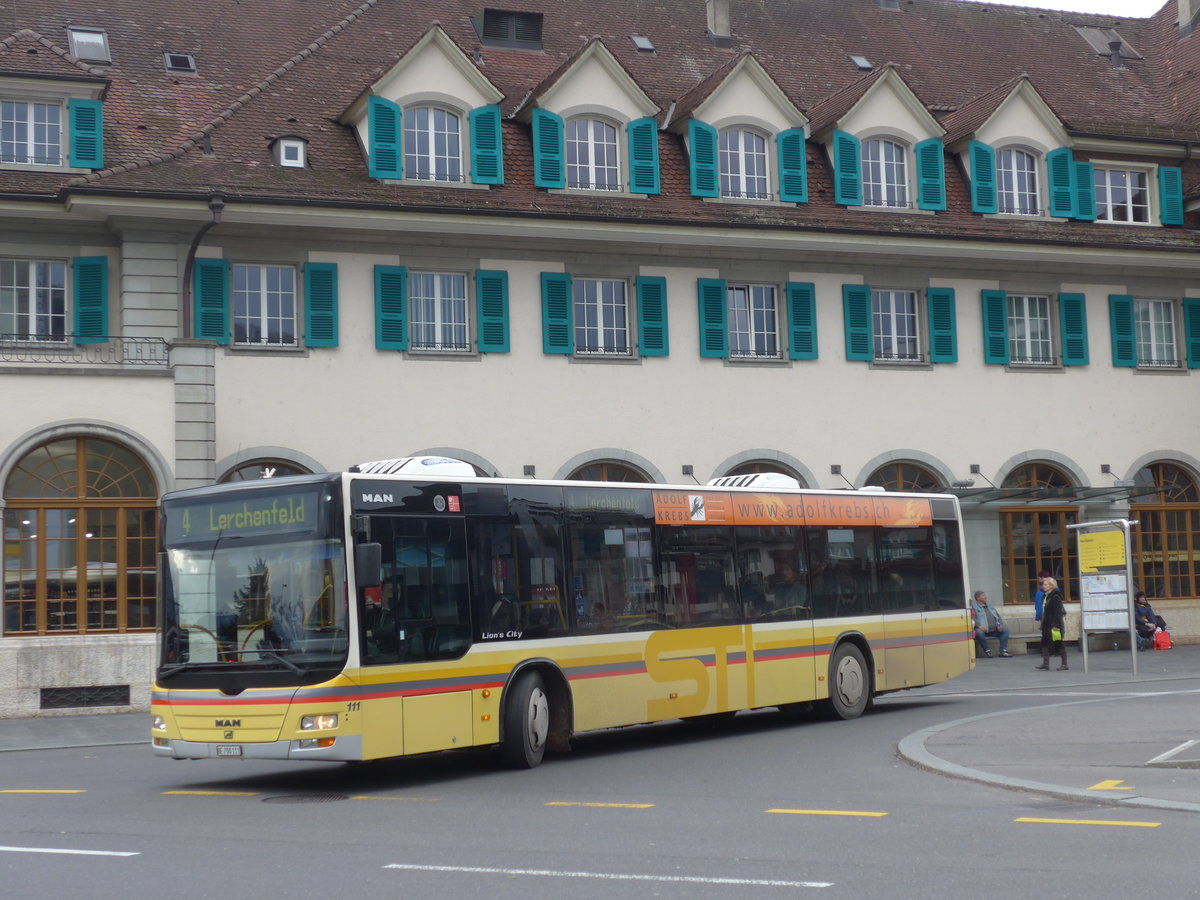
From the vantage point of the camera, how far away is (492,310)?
2764 cm

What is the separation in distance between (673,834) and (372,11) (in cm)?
2429

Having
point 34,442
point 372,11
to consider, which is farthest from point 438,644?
point 372,11

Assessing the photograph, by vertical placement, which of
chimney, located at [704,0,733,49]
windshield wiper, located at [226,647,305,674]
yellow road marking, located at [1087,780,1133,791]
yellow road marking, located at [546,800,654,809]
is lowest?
yellow road marking, located at [546,800,654,809]

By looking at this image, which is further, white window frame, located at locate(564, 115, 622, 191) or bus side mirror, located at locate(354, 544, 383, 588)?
white window frame, located at locate(564, 115, 622, 191)

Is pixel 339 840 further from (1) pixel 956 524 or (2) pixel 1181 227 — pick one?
(2) pixel 1181 227

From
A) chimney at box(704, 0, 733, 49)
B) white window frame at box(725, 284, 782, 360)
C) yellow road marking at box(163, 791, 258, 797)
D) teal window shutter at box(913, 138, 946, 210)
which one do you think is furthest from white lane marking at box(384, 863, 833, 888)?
chimney at box(704, 0, 733, 49)

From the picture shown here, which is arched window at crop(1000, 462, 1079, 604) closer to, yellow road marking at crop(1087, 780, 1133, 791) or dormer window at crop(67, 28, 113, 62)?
dormer window at crop(67, 28, 113, 62)

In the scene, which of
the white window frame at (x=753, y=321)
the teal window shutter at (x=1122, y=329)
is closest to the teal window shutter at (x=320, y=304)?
the white window frame at (x=753, y=321)

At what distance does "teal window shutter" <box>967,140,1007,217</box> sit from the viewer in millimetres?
31406

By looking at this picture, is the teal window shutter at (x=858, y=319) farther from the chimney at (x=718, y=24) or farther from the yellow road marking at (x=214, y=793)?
the yellow road marking at (x=214, y=793)

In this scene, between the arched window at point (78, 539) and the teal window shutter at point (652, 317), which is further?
the teal window shutter at point (652, 317)

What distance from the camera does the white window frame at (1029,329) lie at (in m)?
31.7

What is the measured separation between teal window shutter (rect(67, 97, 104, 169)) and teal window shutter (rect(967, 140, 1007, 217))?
15808 mm

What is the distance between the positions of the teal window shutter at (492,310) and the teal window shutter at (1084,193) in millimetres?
11865
